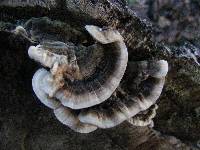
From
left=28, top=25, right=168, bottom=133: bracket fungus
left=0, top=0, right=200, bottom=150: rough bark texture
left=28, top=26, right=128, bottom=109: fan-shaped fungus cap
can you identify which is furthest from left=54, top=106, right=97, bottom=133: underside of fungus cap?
left=0, top=0, right=200, bottom=150: rough bark texture

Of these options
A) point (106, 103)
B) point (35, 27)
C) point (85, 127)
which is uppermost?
point (35, 27)

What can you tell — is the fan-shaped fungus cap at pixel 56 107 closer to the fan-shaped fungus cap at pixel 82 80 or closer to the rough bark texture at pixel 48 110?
the fan-shaped fungus cap at pixel 82 80

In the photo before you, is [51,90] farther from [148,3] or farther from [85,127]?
[148,3]

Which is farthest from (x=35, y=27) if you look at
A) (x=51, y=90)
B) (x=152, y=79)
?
(x=152, y=79)

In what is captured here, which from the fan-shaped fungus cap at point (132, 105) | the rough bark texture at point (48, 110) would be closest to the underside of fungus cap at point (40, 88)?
the fan-shaped fungus cap at point (132, 105)

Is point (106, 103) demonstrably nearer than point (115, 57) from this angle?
No

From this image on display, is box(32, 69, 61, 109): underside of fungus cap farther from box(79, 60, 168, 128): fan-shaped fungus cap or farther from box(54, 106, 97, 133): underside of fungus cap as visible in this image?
box(79, 60, 168, 128): fan-shaped fungus cap
